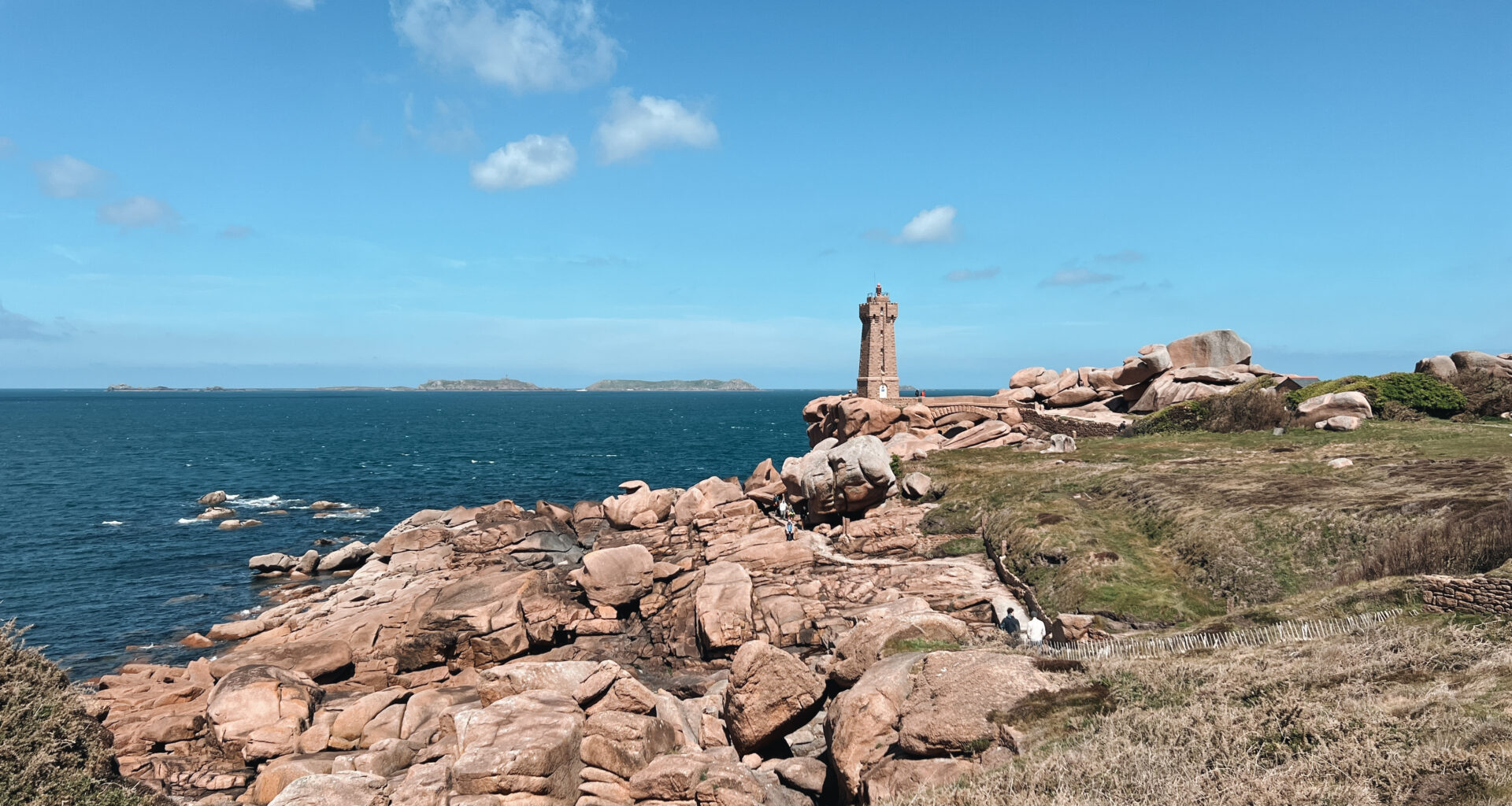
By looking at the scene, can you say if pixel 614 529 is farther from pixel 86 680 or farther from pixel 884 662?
pixel 884 662

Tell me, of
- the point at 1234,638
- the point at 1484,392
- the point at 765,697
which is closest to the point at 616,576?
the point at 765,697

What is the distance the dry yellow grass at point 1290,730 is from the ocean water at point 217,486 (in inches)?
1208

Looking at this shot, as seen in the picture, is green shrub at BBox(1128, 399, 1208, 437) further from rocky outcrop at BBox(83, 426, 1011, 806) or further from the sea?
the sea

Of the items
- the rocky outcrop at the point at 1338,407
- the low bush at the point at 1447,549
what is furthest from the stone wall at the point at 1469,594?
the rocky outcrop at the point at 1338,407

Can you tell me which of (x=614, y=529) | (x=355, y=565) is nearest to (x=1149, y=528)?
(x=614, y=529)

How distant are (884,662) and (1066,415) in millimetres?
34477

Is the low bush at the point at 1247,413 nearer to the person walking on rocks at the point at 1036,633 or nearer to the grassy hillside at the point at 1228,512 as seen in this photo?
the grassy hillside at the point at 1228,512

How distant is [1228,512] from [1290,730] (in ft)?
47.3

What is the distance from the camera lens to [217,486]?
62.7 metres

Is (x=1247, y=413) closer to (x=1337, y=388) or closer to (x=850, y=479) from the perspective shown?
(x=1337, y=388)

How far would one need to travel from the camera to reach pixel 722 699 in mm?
17125

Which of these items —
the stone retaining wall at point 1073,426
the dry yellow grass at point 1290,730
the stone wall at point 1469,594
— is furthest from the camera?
the stone retaining wall at point 1073,426

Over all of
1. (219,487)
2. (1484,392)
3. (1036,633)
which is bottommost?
(219,487)

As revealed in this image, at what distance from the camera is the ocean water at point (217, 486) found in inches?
1266
